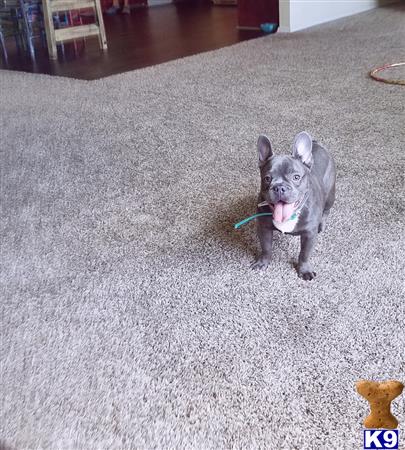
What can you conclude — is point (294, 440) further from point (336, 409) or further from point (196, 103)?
point (196, 103)

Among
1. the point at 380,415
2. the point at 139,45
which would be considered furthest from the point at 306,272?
the point at 139,45

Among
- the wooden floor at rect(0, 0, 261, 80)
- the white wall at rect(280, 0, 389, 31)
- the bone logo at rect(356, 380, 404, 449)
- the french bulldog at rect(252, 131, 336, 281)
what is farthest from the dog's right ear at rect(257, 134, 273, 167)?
the white wall at rect(280, 0, 389, 31)

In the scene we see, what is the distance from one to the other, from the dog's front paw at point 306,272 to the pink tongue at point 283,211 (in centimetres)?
15

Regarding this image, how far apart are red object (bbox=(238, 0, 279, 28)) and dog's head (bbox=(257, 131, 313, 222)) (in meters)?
3.70

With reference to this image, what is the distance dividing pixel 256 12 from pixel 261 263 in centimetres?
386

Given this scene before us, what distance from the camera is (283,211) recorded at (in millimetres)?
1000

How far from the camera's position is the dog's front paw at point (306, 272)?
42.9 inches

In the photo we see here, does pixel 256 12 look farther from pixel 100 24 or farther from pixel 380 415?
pixel 380 415

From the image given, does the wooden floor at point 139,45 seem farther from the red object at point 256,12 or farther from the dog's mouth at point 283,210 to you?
the dog's mouth at point 283,210

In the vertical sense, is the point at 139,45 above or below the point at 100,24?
below

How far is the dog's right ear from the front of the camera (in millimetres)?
1040

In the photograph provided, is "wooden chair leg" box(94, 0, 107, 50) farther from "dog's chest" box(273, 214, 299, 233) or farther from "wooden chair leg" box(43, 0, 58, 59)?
"dog's chest" box(273, 214, 299, 233)

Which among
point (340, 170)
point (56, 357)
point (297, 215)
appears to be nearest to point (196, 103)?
point (340, 170)

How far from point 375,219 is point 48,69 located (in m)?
2.89
